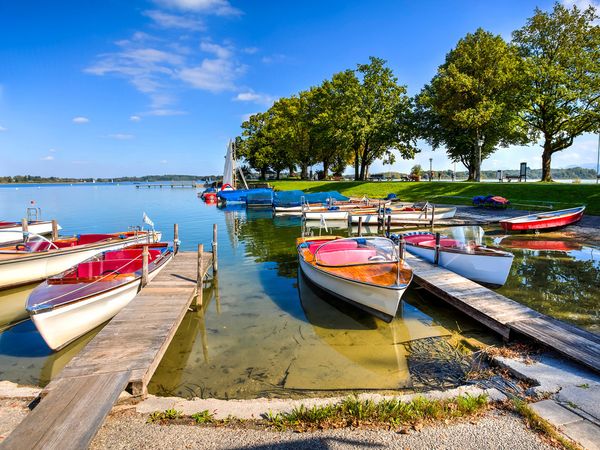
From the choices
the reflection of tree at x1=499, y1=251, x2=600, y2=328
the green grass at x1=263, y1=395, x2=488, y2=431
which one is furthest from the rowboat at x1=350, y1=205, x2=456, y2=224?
the green grass at x1=263, y1=395, x2=488, y2=431

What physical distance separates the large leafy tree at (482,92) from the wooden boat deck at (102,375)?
117 feet

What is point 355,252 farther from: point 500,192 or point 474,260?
point 500,192

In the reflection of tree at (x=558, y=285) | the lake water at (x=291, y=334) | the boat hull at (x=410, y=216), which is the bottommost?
the lake water at (x=291, y=334)

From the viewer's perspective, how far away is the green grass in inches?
177

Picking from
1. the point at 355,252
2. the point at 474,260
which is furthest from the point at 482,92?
the point at 355,252

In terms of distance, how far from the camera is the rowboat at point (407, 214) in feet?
84.9

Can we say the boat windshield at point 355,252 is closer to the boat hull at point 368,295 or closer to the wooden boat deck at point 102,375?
the boat hull at point 368,295

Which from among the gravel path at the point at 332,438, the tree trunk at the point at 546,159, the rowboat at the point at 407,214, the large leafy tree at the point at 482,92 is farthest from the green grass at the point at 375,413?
the tree trunk at the point at 546,159

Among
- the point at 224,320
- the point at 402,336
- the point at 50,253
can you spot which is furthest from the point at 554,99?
the point at 50,253

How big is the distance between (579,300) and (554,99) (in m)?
31.5

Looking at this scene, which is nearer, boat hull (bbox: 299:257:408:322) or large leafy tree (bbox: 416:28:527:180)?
boat hull (bbox: 299:257:408:322)

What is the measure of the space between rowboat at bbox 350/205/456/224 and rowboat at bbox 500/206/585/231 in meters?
5.56

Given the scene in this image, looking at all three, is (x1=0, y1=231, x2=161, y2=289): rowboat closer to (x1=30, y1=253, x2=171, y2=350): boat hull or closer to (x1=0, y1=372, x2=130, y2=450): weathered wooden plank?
(x1=30, y1=253, x2=171, y2=350): boat hull

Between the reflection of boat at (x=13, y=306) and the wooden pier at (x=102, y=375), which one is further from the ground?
the wooden pier at (x=102, y=375)
